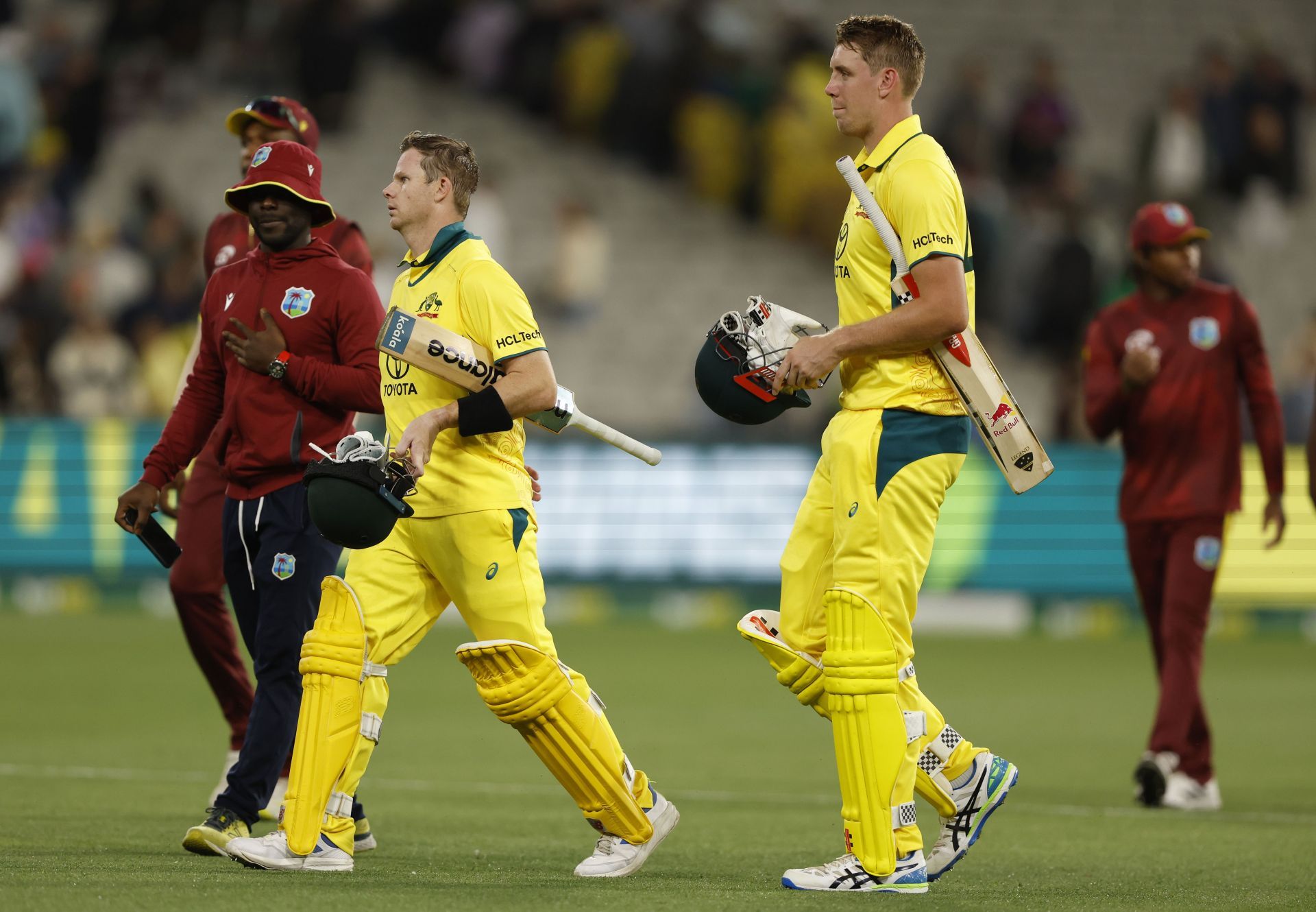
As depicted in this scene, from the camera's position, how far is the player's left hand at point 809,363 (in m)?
6.08

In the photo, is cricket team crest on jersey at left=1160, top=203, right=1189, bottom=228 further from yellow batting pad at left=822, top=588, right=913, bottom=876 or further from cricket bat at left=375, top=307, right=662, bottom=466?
cricket bat at left=375, top=307, right=662, bottom=466

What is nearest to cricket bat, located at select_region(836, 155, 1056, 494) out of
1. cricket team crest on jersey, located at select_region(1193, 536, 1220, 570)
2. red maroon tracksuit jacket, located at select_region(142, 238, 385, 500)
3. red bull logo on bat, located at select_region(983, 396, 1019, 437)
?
red bull logo on bat, located at select_region(983, 396, 1019, 437)

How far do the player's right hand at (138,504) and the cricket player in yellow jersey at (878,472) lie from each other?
2.12 metres

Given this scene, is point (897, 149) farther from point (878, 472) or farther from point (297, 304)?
point (297, 304)

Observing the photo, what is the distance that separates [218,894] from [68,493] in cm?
1190

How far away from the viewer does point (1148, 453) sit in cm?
953

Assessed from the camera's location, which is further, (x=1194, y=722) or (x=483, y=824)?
(x=1194, y=722)

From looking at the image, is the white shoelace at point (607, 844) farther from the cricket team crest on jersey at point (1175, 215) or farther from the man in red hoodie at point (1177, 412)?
the cricket team crest on jersey at point (1175, 215)

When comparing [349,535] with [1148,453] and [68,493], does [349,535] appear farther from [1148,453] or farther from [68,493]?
[68,493]

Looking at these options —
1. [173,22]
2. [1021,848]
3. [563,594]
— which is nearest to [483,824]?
[1021,848]

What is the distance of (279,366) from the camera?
6.78 m

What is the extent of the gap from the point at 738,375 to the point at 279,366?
1586 millimetres

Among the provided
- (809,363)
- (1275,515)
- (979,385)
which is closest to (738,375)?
(809,363)

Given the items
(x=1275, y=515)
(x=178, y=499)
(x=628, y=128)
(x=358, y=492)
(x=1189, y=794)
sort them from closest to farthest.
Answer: (x=358, y=492)
(x=178, y=499)
(x=1189, y=794)
(x=1275, y=515)
(x=628, y=128)
